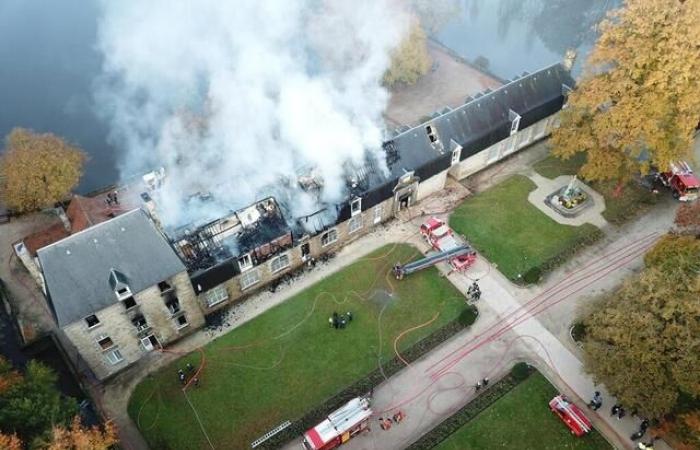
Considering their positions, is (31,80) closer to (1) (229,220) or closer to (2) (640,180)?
(1) (229,220)

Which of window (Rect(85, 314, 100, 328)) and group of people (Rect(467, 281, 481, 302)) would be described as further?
group of people (Rect(467, 281, 481, 302))

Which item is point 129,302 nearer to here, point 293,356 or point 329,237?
point 293,356

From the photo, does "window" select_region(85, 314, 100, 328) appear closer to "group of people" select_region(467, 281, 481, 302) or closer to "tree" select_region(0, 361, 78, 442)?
"tree" select_region(0, 361, 78, 442)

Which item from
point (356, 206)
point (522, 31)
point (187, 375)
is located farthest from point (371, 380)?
point (522, 31)

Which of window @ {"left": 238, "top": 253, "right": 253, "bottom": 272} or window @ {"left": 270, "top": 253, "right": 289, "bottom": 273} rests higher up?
window @ {"left": 238, "top": 253, "right": 253, "bottom": 272}

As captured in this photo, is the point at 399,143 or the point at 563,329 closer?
the point at 563,329

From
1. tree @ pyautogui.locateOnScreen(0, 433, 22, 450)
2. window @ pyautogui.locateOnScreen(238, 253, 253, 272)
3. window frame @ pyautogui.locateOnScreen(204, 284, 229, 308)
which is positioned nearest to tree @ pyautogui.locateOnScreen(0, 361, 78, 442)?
tree @ pyautogui.locateOnScreen(0, 433, 22, 450)

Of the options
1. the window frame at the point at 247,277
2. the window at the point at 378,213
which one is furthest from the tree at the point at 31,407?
the window at the point at 378,213

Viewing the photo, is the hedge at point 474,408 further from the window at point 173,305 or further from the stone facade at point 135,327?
the window at point 173,305

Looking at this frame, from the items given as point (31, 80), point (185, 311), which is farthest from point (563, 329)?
point (31, 80)
